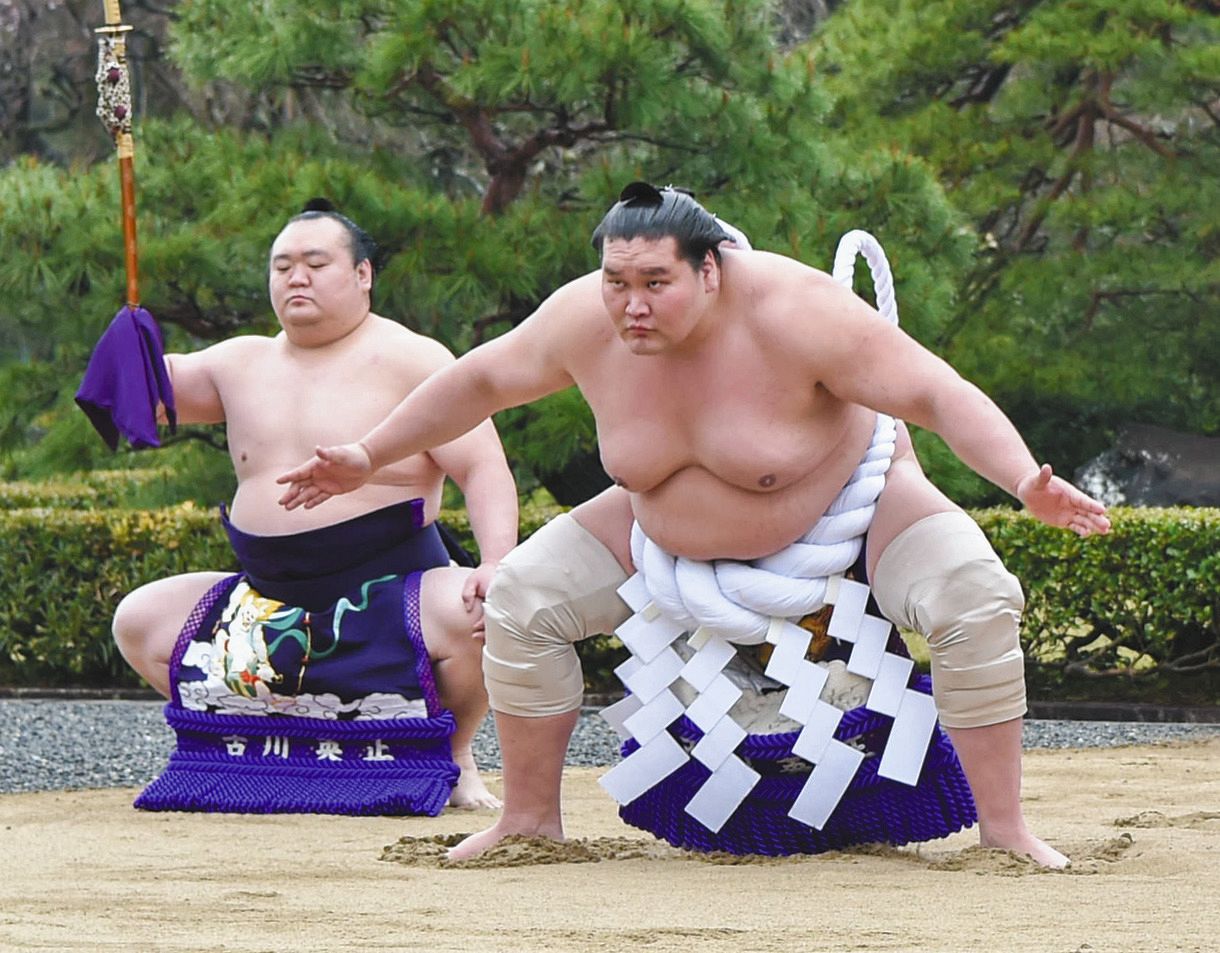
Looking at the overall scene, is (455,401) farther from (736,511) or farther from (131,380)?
(131,380)

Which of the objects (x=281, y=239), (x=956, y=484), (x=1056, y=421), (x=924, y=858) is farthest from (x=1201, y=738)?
(x=1056, y=421)

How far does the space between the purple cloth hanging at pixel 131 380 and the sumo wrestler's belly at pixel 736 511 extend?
138 cm

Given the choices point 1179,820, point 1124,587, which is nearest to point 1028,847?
point 1179,820

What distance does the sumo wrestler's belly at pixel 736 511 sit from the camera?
312 centimetres

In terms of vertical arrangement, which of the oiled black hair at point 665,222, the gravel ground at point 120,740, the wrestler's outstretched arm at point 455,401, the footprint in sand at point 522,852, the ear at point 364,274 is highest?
the ear at point 364,274

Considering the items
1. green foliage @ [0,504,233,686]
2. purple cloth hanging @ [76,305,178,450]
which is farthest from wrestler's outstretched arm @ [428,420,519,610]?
green foliage @ [0,504,233,686]

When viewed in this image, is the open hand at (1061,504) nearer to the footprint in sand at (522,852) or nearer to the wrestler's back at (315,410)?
the footprint in sand at (522,852)

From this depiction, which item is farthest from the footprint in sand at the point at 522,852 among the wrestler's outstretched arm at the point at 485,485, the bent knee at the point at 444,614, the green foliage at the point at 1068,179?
the green foliage at the point at 1068,179

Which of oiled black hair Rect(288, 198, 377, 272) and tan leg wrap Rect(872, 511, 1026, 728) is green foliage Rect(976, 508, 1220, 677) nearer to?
oiled black hair Rect(288, 198, 377, 272)

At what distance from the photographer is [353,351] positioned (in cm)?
415

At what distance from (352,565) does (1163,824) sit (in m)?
1.63

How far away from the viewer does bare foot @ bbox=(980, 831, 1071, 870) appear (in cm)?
295

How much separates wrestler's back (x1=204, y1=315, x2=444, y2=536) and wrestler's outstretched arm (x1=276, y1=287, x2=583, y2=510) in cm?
69

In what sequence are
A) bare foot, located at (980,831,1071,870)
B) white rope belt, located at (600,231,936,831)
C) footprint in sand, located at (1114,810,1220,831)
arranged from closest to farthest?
bare foot, located at (980,831,1071,870) → white rope belt, located at (600,231,936,831) → footprint in sand, located at (1114,810,1220,831)
